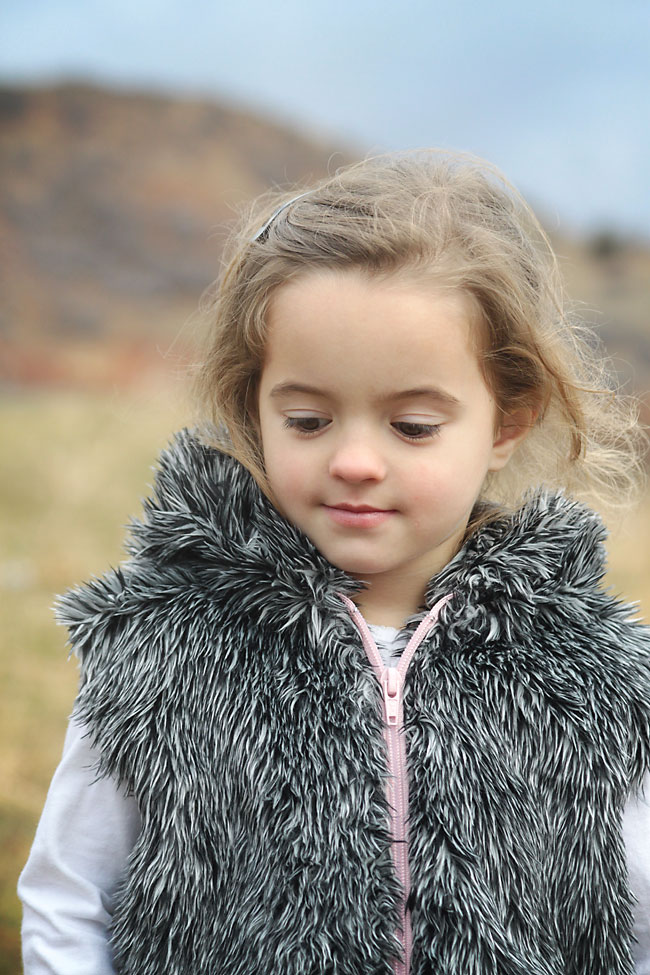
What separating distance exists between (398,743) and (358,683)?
0.32 feet

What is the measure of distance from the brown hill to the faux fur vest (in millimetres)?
6164

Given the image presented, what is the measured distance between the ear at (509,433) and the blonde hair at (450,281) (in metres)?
Answer: 0.01

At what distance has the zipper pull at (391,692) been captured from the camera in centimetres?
126

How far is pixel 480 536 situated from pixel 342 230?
48cm

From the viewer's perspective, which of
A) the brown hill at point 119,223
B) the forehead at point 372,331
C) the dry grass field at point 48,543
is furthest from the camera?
the brown hill at point 119,223

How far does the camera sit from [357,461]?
1188mm

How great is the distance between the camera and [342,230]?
125 centimetres

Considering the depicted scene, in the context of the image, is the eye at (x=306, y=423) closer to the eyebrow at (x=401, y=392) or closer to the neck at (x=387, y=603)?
the eyebrow at (x=401, y=392)

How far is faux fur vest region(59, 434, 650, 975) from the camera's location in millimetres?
1182

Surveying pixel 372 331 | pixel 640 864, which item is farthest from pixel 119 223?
pixel 640 864

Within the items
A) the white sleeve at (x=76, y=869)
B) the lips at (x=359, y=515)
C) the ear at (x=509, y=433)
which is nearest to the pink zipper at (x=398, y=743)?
the lips at (x=359, y=515)

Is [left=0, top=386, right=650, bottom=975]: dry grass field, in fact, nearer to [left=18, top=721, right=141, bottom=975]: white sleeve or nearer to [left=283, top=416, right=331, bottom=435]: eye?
[left=283, top=416, right=331, bottom=435]: eye

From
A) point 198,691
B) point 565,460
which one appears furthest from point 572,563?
point 198,691

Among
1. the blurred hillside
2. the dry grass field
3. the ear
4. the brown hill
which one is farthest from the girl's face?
the blurred hillside
